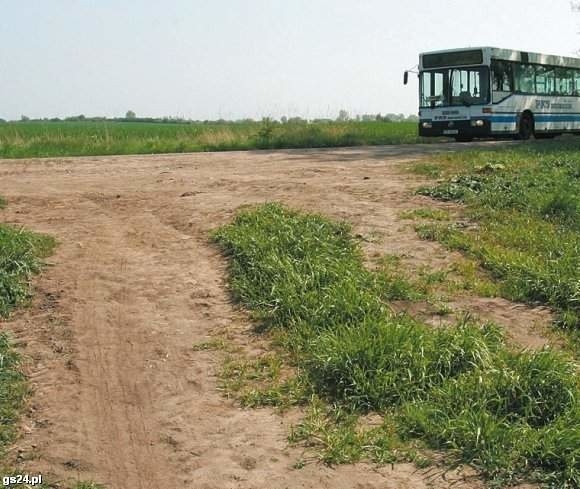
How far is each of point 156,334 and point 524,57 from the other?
21.4 metres

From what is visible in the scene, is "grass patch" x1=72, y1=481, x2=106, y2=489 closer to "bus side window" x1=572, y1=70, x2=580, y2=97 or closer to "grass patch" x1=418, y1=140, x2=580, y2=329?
"grass patch" x1=418, y1=140, x2=580, y2=329

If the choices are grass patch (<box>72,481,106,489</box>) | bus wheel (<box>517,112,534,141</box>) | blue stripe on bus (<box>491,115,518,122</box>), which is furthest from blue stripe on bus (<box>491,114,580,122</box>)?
grass patch (<box>72,481,106,489</box>)

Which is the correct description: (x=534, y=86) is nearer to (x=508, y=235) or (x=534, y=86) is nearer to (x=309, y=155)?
(x=309, y=155)

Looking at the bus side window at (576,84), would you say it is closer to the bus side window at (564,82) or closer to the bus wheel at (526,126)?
the bus side window at (564,82)

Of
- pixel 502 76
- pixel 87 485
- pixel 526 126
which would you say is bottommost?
pixel 87 485

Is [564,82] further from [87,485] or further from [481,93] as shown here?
[87,485]

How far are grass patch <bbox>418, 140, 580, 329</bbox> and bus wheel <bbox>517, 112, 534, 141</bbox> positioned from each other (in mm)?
11897

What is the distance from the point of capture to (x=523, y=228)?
848cm

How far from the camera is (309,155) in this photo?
19.1m

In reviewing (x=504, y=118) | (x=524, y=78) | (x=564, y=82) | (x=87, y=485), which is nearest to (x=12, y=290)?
(x=87, y=485)

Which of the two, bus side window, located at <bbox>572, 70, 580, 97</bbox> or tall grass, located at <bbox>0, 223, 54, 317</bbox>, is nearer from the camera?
tall grass, located at <bbox>0, 223, 54, 317</bbox>

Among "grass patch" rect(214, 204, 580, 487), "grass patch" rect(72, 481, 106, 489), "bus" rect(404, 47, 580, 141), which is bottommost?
"grass patch" rect(72, 481, 106, 489)

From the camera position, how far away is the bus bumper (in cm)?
2270

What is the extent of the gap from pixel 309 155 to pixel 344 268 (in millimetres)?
12442
